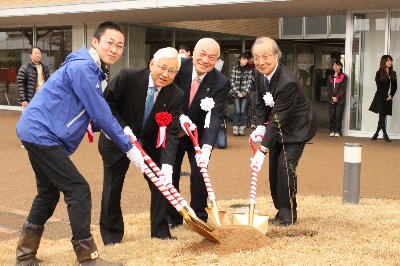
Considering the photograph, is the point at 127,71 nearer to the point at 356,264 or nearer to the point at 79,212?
the point at 79,212

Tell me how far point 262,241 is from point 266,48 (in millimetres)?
1628

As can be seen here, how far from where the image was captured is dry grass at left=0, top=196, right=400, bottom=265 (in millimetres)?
4480

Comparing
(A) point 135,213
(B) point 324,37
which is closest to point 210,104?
(A) point 135,213

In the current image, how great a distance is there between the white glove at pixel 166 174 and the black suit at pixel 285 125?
960 mm

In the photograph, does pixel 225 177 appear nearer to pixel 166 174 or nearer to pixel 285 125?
pixel 285 125

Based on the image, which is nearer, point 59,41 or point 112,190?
point 112,190

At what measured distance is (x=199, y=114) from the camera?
227 inches

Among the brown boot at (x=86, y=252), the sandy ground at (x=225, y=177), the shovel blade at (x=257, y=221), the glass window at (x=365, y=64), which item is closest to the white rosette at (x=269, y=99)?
the shovel blade at (x=257, y=221)

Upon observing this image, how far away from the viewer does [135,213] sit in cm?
656

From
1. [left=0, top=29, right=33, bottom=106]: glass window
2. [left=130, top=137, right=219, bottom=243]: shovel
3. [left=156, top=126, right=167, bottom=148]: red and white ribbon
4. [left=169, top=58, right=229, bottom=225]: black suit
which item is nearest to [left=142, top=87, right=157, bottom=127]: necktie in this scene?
[left=156, top=126, right=167, bottom=148]: red and white ribbon

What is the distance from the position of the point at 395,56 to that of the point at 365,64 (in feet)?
2.31

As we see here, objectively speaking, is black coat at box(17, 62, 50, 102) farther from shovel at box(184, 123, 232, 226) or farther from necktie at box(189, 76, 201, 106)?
shovel at box(184, 123, 232, 226)

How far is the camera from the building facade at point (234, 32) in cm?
1443

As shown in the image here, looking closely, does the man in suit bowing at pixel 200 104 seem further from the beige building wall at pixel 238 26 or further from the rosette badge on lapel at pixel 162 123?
the beige building wall at pixel 238 26
